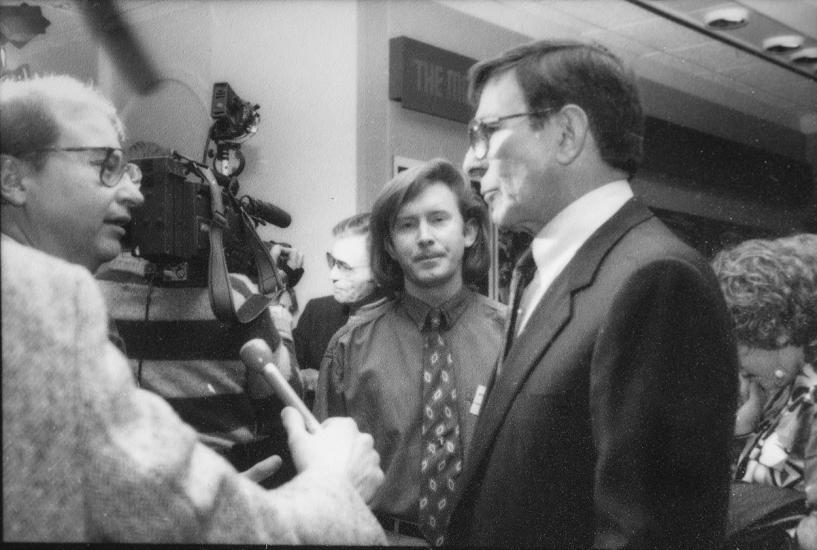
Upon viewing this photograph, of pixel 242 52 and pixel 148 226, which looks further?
pixel 242 52

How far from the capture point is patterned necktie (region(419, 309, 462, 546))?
1.43 meters

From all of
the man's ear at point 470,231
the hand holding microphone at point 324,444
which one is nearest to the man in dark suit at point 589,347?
the hand holding microphone at point 324,444

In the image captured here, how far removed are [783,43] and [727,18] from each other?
218mm

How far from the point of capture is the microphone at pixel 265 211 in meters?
1.17

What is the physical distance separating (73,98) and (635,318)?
0.62 metres

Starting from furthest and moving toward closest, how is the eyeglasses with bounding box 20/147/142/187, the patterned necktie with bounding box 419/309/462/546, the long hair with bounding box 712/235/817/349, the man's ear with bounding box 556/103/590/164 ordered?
1. the patterned necktie with bounding box 419/309/462/546
2. the long hair with bounding box 712/235/817/349
3. the man's ear with bounding box 556/103/590/164
4. the eyeglasses with bounding box 20/147/142/187

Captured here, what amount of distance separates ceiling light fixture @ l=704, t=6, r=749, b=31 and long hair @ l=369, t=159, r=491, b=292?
140cm

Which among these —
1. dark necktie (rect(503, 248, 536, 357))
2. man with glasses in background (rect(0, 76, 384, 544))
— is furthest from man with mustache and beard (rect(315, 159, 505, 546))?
man with glasses in background (rect(0, 76, 384, 544))

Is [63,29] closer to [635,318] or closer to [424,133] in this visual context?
[635,318]

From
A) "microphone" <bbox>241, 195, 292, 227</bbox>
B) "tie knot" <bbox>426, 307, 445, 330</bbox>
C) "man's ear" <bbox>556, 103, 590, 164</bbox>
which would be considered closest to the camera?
"man's ear" <bbox>556, 103, 590, 164</bbox>

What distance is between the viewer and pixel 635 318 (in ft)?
2.74

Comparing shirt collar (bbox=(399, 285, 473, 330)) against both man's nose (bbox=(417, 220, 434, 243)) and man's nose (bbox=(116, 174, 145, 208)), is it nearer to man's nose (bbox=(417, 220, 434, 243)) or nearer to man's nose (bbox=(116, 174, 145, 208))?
man's nose (bbox=(417, 220, 434, 243))

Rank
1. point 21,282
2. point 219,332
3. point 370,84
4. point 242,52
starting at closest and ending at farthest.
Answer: point 21,282
point 219,332
point 242,52
point 370,84

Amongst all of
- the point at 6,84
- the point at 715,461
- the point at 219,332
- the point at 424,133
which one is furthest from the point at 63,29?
the point at 424,133
